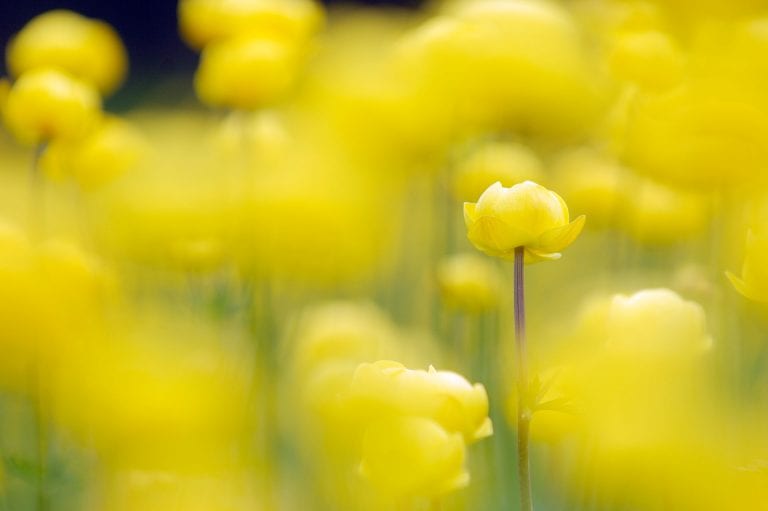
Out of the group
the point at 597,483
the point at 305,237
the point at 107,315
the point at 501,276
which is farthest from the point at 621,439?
the point at 501,276

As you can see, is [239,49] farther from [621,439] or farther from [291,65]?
[621,439]

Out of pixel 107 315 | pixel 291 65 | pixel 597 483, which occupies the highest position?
pixel 291 65

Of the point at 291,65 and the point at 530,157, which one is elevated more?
the point at 291,65

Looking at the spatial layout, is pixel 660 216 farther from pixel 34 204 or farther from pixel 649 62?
pixel 34 204

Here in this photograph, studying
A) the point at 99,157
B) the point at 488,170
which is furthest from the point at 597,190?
the point at 99,157

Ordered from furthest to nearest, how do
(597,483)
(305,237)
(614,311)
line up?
(305,237) < (597,483) < (614,311)

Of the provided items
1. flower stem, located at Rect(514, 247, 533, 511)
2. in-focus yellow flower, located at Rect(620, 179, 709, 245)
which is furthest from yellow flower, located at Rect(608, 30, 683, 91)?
flower stem, located at Rect(514, 247, 533, 511)
